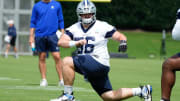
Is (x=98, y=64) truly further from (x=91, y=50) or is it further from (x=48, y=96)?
(x=48, y=96)

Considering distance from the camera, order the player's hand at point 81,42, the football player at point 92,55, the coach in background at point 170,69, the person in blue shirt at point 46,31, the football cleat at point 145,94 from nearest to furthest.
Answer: the player's hand at point 81,42
the football player at point 92,55
the coach in background at point 170,69
the football cleat at point 145,94
the person in blue shirt at point 46,31

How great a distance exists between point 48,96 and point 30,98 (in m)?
0.51

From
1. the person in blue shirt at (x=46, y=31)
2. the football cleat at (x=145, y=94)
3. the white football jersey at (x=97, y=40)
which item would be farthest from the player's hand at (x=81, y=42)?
the person in blue shirt at (x=46, y=31)

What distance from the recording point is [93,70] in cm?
865

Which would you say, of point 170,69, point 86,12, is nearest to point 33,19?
point 86,12

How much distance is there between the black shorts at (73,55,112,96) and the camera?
28.5 ft

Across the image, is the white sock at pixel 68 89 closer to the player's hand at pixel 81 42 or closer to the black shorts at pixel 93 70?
the black shorts at pixel 93 70

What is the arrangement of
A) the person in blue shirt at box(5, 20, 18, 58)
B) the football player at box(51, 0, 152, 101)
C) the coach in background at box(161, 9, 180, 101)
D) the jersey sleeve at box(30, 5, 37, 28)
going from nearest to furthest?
the football player at box(51, 0, 152, 101) → the coach in background at box(161, 9, 180, 101) → the jersey sleeve at box(30, 5, 37, 28) → the person in blue shirt at box(5, 20, 18, 58)

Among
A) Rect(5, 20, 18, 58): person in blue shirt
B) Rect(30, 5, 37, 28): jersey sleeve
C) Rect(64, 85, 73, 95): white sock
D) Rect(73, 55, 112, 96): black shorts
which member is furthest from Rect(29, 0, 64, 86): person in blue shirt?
Rect(5, 20, 18, 58): person in blue shirt

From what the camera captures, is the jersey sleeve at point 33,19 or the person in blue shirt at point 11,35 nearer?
the jersey sleeve at point 33,19

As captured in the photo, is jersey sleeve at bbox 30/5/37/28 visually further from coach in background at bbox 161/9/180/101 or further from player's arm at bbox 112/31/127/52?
coach in background at bbox 161/9/180/101

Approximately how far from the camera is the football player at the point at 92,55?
8.71m

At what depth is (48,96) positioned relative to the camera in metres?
11.1

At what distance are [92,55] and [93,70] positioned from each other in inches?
10.2
